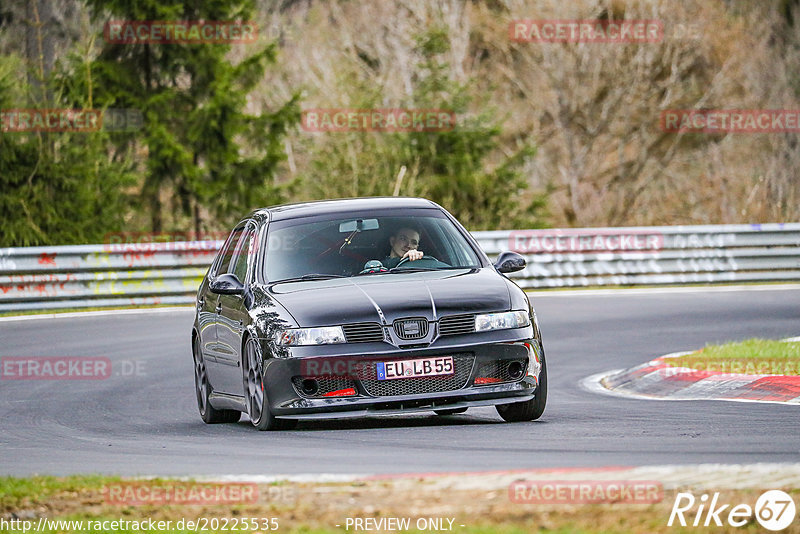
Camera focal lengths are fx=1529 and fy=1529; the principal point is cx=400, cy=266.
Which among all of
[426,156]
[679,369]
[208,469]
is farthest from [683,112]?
[208,469]

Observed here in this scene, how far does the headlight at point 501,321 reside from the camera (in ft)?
31.9

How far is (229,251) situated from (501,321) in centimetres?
315

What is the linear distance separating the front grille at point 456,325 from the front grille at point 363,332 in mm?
397

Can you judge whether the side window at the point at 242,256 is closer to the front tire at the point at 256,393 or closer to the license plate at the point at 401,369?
the front tire at the point at 256,393

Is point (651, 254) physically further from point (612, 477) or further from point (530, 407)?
point (612, 477)

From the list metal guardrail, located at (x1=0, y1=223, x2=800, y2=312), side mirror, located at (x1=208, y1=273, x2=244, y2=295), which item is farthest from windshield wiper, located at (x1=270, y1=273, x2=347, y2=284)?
metal guardrail, located at (x1=0, y1=223, x2=800, y2=312)

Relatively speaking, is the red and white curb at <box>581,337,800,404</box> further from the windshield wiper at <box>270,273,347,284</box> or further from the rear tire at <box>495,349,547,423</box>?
the windshield wiper at <box>270,273,347,284</box>

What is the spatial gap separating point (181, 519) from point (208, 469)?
152 centimetres

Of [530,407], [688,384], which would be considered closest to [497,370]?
[530,407]

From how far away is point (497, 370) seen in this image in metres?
9.76

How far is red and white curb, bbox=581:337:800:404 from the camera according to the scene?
11.5m

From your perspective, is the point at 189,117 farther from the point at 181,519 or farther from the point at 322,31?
the point at 181,519

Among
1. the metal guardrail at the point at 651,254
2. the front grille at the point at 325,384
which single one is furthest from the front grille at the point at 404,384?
the metal guardrail at the point at 651,254

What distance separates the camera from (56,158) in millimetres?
27156
